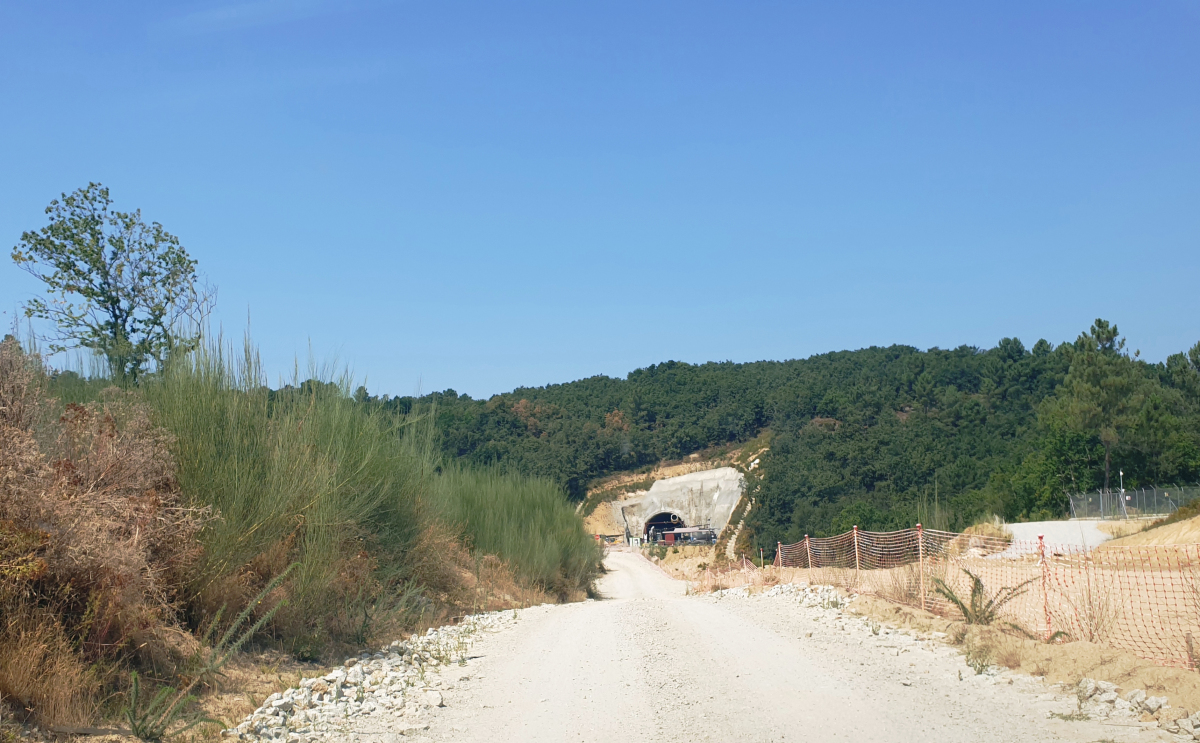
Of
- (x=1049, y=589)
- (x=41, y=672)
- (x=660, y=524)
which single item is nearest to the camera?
(x=41, y=672)

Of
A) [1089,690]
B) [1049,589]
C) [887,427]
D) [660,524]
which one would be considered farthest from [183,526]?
[660,524]

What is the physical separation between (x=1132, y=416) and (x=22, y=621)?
160 ft

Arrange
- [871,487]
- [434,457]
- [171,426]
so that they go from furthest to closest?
[871,487] → [434,457] → [171,426]

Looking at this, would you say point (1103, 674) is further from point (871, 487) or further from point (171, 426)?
point (871, 487)

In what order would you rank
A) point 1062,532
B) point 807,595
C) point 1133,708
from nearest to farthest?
point 1133,708
point 807,595
point 1062,532

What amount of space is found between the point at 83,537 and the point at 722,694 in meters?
5.38

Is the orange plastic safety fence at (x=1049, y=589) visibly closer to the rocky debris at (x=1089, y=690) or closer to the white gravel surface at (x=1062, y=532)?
the rocky debris at (x=1089, y=690)

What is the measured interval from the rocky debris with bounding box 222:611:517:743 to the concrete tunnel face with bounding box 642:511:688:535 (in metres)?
73.8

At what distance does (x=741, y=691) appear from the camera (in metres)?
7.51

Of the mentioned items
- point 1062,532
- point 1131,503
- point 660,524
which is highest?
point 1131,503

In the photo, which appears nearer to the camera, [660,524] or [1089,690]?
[1089,690]

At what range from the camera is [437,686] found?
816 cm

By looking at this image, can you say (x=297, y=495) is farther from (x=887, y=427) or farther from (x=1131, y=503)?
(x=887, y=427)

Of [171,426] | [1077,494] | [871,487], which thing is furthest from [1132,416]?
[171,426]
